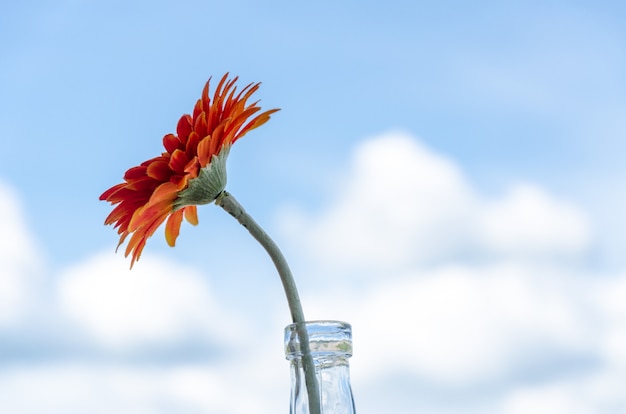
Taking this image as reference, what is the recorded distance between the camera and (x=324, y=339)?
Answer: 0.72 metres

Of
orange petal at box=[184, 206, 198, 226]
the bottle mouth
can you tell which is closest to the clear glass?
the bottle mouth

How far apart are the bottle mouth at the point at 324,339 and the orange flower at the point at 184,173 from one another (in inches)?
4.4

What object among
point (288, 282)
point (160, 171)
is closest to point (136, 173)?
point (160, 171)

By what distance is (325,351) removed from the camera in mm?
723

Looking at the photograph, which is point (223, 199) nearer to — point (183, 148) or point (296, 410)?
point (183, 148)

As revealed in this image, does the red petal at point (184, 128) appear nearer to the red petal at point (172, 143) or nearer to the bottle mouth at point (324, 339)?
the red petal at point (172, 143)

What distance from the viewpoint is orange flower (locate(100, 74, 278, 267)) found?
69cm

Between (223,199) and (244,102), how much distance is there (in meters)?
0.08

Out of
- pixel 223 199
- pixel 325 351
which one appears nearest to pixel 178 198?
pixel 223 199

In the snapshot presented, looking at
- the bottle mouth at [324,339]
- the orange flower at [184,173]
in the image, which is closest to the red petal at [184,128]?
the orange flower at [184,173]

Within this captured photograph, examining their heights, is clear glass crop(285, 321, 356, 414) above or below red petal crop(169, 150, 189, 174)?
below

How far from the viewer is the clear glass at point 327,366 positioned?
2.34 feet

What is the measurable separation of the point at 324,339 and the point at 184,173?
0.50ft

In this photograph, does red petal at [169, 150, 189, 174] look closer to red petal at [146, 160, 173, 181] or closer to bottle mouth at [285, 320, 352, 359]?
red petal at [146, 160, 173, 181]
